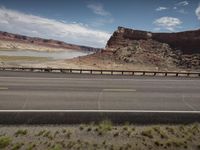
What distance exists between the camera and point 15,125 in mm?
8875

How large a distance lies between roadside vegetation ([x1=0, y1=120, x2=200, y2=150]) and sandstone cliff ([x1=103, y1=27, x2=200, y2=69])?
5980 cm

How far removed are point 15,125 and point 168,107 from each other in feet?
21.4

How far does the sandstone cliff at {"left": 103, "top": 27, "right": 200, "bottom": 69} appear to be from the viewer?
71.4 metres

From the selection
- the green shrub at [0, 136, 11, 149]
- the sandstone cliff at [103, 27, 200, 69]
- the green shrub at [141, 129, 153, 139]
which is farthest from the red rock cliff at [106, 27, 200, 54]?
the green shrub at [0, 136, 11, 149]

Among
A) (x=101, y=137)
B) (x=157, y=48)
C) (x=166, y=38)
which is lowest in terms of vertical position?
(x=101, y=137)

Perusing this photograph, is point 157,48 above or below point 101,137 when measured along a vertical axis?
above

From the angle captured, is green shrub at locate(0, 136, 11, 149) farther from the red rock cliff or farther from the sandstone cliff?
the red rock cliff

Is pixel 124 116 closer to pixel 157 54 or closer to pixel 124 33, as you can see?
pixel 157 54

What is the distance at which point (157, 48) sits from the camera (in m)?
80.3

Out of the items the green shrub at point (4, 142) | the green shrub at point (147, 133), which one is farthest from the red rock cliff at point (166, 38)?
the green shrub at point (4, 142)

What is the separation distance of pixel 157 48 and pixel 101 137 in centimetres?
7501

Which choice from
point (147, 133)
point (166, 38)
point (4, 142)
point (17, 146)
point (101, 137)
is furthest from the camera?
point (166, 38)

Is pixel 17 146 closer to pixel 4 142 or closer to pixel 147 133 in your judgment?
pixel 4 142

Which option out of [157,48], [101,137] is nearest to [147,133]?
[101,137]
